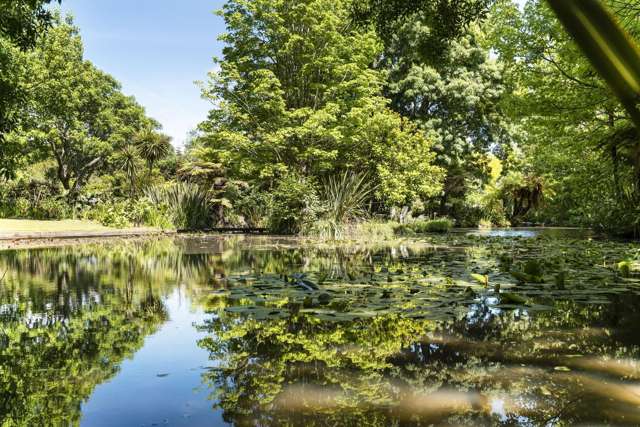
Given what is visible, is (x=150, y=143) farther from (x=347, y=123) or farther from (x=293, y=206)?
(x=347, y=123)

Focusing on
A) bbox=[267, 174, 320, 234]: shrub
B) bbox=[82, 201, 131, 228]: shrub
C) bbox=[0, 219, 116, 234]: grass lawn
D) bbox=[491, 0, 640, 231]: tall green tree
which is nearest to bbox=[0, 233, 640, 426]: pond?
bbox=[491, 0, 640, 231]: tall green tree

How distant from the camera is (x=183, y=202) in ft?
72.2

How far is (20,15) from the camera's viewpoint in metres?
6.13

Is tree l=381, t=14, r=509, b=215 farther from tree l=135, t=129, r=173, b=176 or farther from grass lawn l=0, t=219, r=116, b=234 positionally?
grass lawn l=0, t=219, r=116, b=234

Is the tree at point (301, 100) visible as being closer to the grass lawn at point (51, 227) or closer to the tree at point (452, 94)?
the tree at point (452, 94)

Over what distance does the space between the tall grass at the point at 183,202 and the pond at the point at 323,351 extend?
642 inches

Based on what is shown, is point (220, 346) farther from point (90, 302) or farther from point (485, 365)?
point (90, 302)

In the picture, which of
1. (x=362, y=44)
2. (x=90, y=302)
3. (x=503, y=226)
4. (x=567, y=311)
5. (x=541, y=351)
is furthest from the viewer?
(x=503, y=226)

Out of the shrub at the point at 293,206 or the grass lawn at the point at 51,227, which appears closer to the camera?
the shrub at the point at 293,206

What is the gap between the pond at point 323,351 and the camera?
79.9 inches

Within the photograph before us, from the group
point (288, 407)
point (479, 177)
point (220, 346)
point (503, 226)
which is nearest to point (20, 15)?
point (220, 346)

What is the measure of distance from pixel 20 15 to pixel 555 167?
16.8m

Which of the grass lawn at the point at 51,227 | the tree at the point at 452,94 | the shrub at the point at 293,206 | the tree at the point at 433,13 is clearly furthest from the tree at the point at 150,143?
the tree at the point at 433,13

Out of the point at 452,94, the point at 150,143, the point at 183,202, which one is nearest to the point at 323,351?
the point at 183,202
